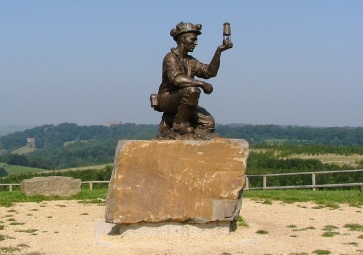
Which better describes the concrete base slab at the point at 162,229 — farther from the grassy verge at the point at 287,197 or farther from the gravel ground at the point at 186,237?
the grassy verge at the point at 287,197

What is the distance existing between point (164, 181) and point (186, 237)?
1.04m

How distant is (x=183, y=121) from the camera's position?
995 centimetres

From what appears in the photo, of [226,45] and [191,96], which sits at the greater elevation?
[226,45]

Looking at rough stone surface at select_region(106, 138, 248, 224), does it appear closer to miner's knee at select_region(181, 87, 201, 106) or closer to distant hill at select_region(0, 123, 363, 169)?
miner's knee at select_region(181, 87, 201, 106)

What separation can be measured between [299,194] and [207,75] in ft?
23.6

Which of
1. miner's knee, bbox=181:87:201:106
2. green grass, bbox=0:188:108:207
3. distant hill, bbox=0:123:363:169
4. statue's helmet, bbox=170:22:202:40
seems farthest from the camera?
distant hill, bbox=0:123:363:169

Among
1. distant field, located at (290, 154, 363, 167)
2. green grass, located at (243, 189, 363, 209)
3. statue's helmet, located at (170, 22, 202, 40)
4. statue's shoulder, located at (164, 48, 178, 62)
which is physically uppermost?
statue's helmet, located at (170, 22, 202, 40)

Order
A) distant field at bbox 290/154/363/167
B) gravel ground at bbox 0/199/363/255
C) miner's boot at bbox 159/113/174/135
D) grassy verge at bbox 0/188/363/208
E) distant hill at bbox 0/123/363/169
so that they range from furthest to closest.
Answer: distant hill at bbox 0/123/363/169 < distant field at bbox 290/154/363/167 < grassy verge at bbox 0/188/363/208 < miner's boot at bbox 159/113/174/135 < gravel ground at bbox 0/199/363/255

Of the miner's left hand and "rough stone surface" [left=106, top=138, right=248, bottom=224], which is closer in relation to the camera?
"rough stone surface" [left=106, top=138, right=248, bottom=224]

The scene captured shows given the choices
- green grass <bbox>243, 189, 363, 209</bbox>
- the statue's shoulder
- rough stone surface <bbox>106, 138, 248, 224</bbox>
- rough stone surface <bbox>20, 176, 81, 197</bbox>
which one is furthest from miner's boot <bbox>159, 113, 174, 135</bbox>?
rough stone surface <bbox>20, 176, 81, 197</bbox>

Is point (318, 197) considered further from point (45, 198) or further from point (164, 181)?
point (45, 198)

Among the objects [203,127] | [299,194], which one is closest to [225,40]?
[203,127]

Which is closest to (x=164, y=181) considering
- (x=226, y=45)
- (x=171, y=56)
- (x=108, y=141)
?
(x=171, y=56)

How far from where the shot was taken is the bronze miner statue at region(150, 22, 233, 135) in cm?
957
